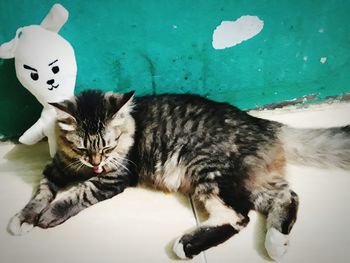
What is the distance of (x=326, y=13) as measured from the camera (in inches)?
69.7

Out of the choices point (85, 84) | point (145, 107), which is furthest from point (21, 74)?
point (145, 107)

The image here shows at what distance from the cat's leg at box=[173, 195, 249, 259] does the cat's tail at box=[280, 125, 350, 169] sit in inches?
17.8

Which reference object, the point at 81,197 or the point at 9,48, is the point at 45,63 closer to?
the point at 9,48

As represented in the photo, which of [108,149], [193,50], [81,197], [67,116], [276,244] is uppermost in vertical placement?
[193,50]

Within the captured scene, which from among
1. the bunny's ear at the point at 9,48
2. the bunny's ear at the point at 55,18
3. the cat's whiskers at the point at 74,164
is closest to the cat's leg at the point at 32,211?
the cat's whiskers at the point at 74,164

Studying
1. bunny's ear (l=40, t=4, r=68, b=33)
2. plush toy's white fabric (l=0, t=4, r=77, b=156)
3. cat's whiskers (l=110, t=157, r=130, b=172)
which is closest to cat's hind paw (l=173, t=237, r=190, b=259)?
cat's whiskers (l=110, t=157, r=130, b=172)

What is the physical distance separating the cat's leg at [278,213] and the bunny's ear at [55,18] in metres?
1.12

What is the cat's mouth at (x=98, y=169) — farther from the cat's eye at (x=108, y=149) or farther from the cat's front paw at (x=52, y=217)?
the cat's front paw at (x=52, y=217)

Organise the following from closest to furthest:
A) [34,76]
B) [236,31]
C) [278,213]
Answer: [278,213], [34,76], [236,31]

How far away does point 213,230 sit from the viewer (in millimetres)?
1412

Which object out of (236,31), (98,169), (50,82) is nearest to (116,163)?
(98,169)

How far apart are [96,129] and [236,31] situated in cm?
83

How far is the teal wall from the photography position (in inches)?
64.6

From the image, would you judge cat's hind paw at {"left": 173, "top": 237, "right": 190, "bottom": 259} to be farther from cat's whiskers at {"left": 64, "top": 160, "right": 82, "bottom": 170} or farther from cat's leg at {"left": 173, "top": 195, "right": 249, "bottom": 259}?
cat's whiskers at {"left": 64, "top": 160, "right": 82, "bottom": 170}
